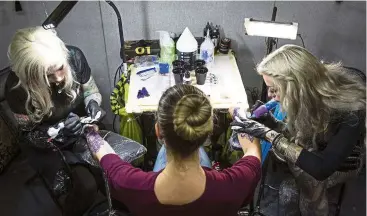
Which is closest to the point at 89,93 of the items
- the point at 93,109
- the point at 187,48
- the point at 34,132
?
the point at 93,109

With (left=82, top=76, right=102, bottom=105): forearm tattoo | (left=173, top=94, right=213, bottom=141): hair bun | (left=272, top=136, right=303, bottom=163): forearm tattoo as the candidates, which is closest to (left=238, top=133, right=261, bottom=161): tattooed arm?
(left=272, top=136, right=303, bottom=163): forearm tattoo

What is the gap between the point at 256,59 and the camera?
2.70 metres

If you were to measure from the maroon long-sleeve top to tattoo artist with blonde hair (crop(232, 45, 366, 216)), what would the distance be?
0.39 metres

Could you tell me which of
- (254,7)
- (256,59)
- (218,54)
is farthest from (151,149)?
(254,7)

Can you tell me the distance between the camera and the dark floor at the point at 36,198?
242cm

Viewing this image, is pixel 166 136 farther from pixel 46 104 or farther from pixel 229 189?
pixel 46 104

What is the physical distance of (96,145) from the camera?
182 centimetres

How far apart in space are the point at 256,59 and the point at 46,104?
4.69 ft

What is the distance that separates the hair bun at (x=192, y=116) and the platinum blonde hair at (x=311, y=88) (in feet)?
1.81

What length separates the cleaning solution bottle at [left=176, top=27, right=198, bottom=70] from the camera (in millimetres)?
2371

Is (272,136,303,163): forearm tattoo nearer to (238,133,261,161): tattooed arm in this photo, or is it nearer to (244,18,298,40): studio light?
(238,133,261,161): tattooed arm

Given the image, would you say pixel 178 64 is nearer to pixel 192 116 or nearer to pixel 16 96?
pixel 16 96

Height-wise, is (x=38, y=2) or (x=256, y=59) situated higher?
(x=38, y=2)

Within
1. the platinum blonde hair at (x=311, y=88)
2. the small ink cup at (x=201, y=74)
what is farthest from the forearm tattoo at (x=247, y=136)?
the small ink cup at (x=201, y=74)
